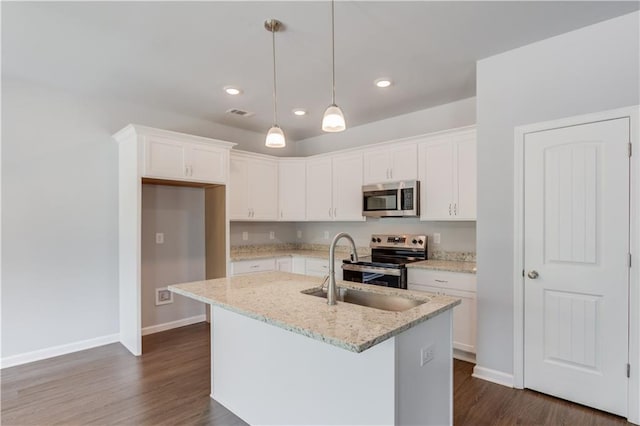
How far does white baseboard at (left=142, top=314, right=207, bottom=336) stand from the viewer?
4148mm

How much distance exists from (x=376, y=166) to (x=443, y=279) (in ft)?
5.23

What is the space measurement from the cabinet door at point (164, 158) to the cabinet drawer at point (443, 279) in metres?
2.75

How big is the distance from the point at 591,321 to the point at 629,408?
57 centimetres

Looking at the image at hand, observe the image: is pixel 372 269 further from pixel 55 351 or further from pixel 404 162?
pixel 55 351

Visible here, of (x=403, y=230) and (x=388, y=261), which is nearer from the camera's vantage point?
(x=388, y=261)

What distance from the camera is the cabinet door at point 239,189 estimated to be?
14.7 feet

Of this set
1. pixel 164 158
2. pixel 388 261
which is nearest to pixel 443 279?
pixel 388 261

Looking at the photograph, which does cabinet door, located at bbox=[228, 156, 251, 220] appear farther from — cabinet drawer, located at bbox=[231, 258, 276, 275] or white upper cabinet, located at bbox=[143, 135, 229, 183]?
cabinet drawer, located at bbox=[231, 258, 276, 275]

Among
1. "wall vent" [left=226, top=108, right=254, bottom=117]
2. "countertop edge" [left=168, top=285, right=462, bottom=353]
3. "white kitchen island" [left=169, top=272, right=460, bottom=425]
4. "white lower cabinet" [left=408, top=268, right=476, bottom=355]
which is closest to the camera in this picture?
"countertop edge" [left=168, top=285, right=462, bottom=353]

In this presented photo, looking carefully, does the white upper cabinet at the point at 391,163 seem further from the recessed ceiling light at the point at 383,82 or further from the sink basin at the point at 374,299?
the sink basin at the point at 374,299

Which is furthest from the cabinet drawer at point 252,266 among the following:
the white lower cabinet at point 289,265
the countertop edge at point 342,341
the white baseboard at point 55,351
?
the countertop edge at point 342,341

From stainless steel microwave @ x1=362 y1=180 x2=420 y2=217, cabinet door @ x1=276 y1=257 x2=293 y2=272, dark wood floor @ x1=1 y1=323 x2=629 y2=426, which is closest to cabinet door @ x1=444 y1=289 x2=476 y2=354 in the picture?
dark wood floor @ x1=1 y1=323 x2=629 y2=426

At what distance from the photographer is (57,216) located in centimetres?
346

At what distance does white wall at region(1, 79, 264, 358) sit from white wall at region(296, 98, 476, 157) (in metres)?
2.55
